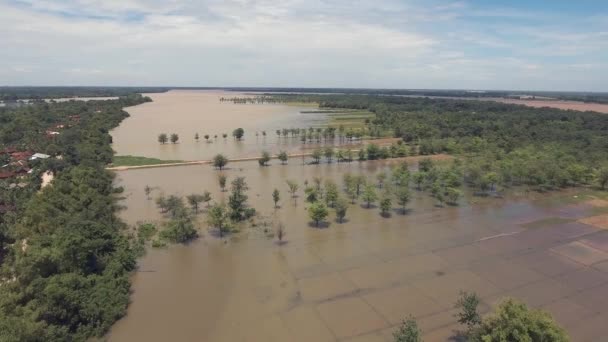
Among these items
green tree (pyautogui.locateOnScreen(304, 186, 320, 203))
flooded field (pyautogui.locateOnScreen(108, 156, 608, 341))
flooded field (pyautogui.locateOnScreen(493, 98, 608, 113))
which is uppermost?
flooded field (pyautogui.locateOnScreen(493, 98, 608, 113))

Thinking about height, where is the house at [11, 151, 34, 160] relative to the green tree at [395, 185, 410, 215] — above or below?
above

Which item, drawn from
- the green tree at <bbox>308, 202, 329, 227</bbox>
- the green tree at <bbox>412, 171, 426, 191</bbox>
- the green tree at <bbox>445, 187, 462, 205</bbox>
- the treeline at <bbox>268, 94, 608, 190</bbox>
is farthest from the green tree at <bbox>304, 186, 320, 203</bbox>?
the treeline at <bbox>268, 94, 608, 190</bbox>

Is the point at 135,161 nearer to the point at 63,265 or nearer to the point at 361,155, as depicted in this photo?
the point at 361,155

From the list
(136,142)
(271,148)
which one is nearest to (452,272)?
(271,148)

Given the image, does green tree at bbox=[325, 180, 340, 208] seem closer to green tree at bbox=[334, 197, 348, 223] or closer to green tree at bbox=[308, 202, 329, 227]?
green tree at bbox=[334, 197, 348, 223]

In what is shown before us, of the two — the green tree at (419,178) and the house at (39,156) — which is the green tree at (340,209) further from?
the house at (39,156)

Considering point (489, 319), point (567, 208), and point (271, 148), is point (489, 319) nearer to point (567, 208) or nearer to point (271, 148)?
point (567, 208)

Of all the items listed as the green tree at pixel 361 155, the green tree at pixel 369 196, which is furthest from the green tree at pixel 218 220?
the green tree at pixel 361 155
